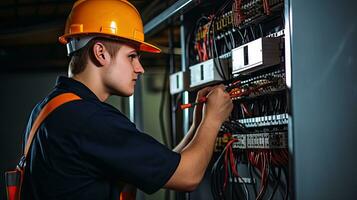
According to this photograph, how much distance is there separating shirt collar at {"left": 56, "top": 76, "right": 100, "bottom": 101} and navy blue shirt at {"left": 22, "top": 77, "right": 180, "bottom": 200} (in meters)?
0.05

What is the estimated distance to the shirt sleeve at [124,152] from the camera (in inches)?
57.9

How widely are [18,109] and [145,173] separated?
2294 mm

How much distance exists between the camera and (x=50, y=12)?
3666mm

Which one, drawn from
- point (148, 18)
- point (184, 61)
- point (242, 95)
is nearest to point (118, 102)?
point (148, 18)

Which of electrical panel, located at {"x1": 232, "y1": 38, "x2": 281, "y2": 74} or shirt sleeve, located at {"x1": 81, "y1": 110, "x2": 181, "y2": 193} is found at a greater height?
electrical panel, located at {"x1": 232, "y1": 38, "x2": 281, "y2": 74}

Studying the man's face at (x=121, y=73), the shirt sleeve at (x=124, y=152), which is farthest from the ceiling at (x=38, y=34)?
the shirt sleeve at (x=124, y=152)

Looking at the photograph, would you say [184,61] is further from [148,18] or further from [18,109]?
[18,109]

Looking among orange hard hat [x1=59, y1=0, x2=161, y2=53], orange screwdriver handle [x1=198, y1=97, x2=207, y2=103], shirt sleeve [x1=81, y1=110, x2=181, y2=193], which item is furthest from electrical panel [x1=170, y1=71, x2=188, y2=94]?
shirt sleeve [x1=81, y1=110, x2=181, y2=193]

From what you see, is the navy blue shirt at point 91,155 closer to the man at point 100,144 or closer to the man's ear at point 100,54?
the man at point 100,144

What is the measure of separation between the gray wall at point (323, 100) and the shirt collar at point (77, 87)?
594mm

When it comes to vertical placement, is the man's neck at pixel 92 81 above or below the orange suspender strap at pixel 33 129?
above

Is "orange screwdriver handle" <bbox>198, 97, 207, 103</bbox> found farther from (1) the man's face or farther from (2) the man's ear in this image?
(2) the man's ear

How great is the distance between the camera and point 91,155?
1479mm

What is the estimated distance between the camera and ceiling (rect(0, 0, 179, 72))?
3.42m
